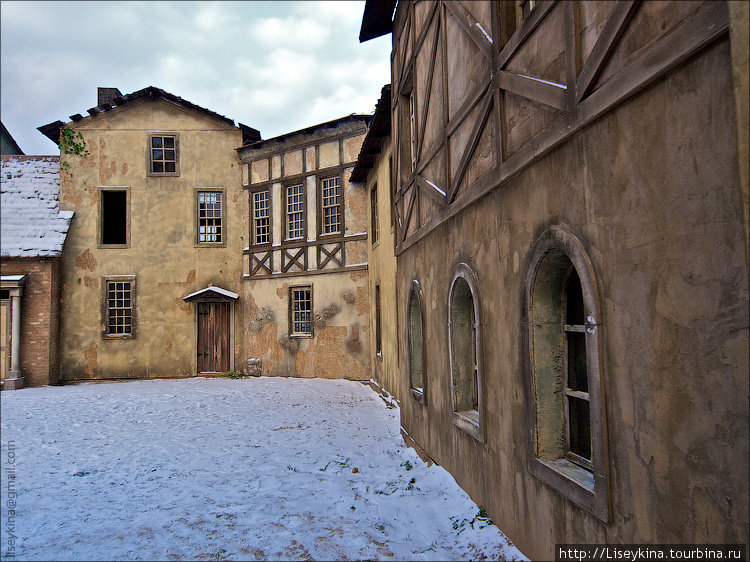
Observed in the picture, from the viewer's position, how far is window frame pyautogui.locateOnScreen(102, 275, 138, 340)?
1645 cm

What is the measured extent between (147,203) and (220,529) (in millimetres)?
14936

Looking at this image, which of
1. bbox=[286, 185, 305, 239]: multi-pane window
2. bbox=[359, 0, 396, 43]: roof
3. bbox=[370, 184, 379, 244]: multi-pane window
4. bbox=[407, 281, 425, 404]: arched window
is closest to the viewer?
bbox=[407, 281, 425, 404]: arched window

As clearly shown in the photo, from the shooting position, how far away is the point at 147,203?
17.0 meters

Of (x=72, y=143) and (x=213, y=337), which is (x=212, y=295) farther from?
(x=72, y=143)

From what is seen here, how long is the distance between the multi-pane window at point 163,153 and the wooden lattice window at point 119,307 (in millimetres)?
4002

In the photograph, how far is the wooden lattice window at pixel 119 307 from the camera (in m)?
16.6

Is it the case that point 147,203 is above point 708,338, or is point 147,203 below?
above

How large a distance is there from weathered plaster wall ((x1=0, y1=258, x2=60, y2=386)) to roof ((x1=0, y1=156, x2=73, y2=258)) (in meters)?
0.39

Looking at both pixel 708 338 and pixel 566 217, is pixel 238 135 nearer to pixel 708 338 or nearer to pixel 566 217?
pixel 566 217

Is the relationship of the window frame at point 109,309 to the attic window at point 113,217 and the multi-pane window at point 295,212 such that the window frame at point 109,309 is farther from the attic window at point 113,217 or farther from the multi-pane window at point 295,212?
the multi-pane window at point 295,212

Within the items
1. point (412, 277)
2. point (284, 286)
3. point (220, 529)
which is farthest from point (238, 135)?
point (220, 529)

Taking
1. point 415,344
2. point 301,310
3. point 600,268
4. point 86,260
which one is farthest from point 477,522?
point 86,260

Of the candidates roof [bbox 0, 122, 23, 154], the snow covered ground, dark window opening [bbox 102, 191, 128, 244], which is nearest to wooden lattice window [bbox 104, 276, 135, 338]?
dark window opening [bbox 102, 191, 128, 244]

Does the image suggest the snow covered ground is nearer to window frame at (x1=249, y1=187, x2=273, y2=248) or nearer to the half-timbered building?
the half-timbered building
